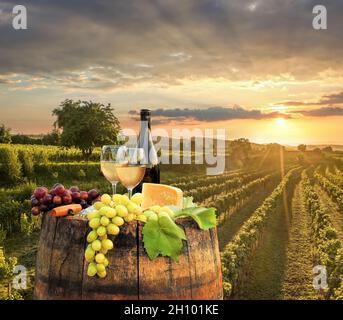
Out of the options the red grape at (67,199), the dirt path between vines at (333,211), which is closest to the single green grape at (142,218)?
the red grape at (67,199)

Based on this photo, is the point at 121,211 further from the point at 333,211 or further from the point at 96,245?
the point at 333,211

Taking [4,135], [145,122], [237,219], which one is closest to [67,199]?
[145,122]

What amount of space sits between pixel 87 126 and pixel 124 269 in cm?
3578

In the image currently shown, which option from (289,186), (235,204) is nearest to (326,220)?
(235,204)

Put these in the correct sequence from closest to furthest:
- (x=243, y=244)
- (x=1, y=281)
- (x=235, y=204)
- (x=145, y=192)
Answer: (x=145, y=192) → (x=1, y=281) → (x=243, y=244) → (x=235, y=204)

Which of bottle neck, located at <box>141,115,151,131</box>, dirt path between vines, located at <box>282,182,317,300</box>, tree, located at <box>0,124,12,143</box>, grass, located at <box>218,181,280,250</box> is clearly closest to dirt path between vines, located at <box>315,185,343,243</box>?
dirt path between vines, located at <box>282,182,317,300</box>

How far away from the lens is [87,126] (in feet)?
123

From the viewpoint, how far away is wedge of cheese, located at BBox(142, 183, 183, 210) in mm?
2830

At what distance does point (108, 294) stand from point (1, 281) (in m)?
7.46

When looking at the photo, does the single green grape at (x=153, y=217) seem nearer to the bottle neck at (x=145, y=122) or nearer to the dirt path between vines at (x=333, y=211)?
the bottle neck at (x=145, y=122)

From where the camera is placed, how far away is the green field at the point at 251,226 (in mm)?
14758

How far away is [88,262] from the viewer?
249 centimetres
